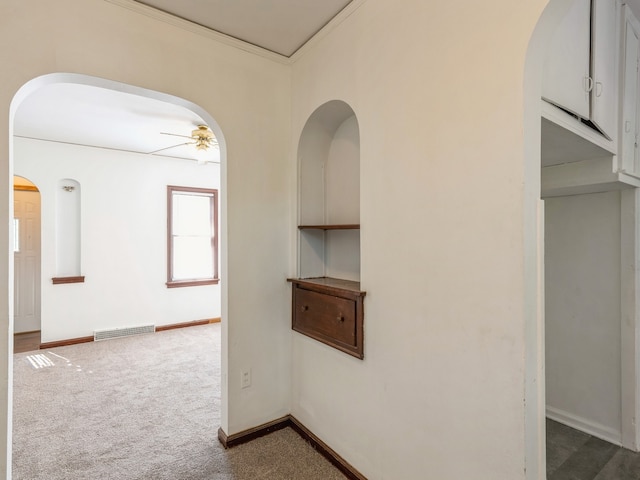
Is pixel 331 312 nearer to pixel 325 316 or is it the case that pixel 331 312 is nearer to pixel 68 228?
pixel 325 316

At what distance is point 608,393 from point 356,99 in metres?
2.82

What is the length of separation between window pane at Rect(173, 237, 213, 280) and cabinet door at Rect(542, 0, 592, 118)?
17.0 ft

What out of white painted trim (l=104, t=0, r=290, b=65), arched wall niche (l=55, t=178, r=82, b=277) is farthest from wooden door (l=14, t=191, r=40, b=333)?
white painted trim (l=104, t=0, r=290, b=65)

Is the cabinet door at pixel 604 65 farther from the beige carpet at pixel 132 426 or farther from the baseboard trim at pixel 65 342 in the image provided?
the baseboard trim at pixel 65 342

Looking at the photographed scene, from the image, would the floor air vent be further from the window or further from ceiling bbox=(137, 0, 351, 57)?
ceiling bbox=(137, 0, 351, 57)

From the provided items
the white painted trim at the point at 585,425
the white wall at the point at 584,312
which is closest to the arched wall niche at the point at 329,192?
the white wall at the point at 584,312

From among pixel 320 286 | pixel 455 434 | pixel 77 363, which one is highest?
pixel 320 286

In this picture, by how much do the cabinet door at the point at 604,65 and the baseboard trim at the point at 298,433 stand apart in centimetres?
232

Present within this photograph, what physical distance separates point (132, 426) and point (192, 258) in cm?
329

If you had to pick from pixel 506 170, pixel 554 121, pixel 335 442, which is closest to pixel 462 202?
pixel 506 170

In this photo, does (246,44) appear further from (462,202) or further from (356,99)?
(462,202)

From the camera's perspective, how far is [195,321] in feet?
17.8

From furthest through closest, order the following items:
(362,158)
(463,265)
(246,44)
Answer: (246,44) → (362,158) → (463,265)

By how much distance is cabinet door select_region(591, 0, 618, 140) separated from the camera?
1637 mm
